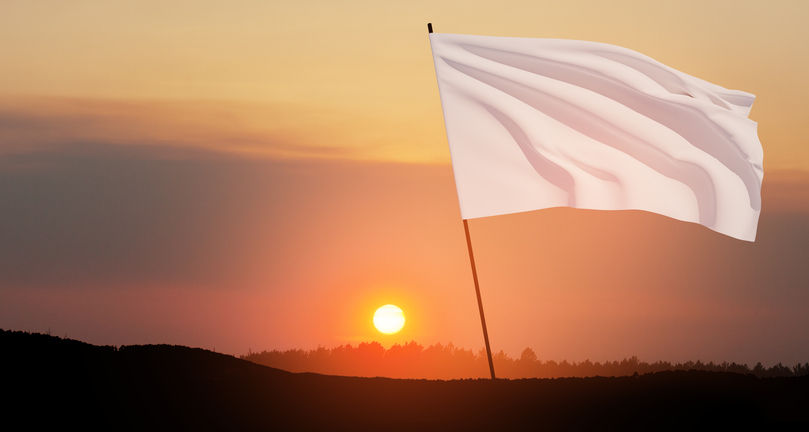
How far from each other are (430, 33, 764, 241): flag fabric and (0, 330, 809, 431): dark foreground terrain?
9.22 ft

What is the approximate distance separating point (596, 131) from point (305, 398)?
656 cm

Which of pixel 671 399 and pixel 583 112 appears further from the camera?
pixel 583 112

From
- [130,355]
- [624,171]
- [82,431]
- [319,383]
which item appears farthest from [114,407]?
[624,171]

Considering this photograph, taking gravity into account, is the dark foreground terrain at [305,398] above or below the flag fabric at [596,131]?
below

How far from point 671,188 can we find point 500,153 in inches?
120

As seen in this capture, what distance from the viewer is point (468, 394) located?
12422mm

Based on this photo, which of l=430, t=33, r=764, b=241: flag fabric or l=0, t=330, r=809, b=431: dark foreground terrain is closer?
l=0, t=330, r=809, b=431: dark foreground terrain

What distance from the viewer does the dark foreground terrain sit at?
11.6 meters

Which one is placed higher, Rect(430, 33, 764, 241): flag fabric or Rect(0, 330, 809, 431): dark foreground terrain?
Rect(430, 33, 764, 241): flag fabric

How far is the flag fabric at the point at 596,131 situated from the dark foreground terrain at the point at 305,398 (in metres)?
2.81

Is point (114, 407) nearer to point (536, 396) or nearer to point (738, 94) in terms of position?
point (536, 396)

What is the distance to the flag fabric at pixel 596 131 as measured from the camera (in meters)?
13.3

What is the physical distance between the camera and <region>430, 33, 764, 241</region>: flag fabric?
13.3 meters

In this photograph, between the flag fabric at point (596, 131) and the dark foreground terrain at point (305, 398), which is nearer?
the dark foreground terrain at point (305, 398)
